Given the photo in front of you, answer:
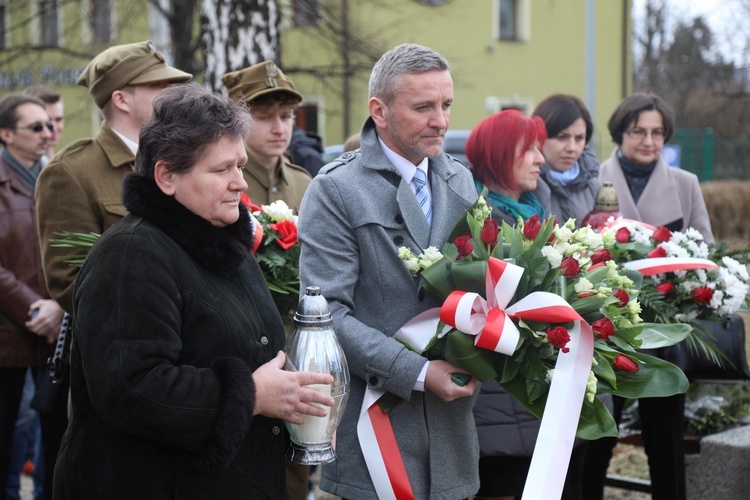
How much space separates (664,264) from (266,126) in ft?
6.11

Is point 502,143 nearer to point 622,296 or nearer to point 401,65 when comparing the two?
point 401,65

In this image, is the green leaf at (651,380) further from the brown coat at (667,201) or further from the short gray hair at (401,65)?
the brown coat at (667,201)

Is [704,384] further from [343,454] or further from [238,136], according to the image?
[238,136]

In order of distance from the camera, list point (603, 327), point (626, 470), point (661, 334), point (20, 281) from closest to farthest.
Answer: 1. point (603, 327)
2. point (661, 334)
3. point (20, 281)
4. point (626, 470)

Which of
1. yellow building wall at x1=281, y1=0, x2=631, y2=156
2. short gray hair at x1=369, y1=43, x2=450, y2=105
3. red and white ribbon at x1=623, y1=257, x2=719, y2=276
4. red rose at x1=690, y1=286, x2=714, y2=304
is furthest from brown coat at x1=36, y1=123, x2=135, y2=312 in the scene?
yellow building wall at x1=281, y1=0, x2=631, y2=156

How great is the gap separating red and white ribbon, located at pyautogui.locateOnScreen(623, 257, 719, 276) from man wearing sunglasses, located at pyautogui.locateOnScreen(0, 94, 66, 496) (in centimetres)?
265

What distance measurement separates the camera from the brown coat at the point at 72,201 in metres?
3.58

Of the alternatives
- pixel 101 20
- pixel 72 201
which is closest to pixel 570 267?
pixel 72 201

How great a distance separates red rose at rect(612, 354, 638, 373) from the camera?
2.93 meters

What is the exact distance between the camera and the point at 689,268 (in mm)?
3979

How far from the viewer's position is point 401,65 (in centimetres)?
304

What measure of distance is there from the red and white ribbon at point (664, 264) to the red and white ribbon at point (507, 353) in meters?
1.13

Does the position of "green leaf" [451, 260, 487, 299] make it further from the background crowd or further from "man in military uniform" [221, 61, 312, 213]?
"man in military uniform" [221, 61, 312, 213]

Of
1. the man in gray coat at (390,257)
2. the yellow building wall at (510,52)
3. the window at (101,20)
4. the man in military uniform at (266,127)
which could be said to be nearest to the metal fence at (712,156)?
the yellow building wall at (510,52)
